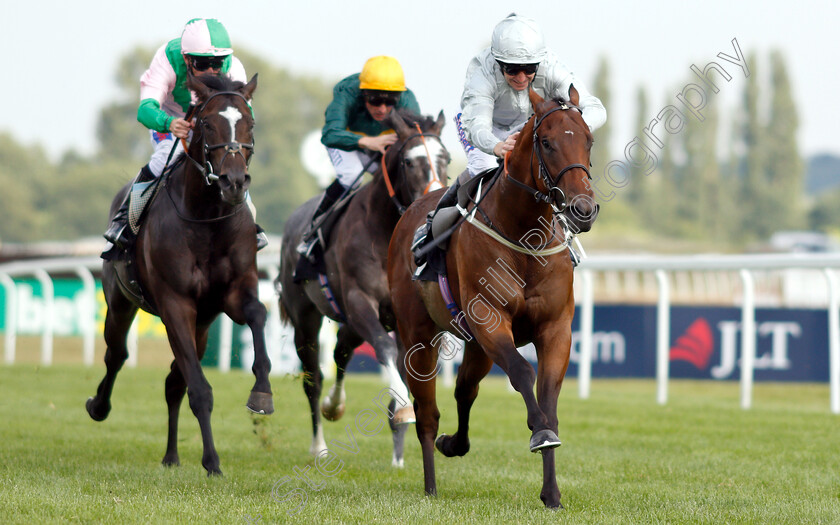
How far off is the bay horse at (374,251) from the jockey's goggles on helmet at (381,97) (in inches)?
15.9

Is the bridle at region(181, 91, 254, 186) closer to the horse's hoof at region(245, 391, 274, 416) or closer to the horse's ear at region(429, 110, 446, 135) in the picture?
the horse's hoof at region(245, 391, 274, 416)

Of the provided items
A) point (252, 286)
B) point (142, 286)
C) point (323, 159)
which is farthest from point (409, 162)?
point (323, 159)

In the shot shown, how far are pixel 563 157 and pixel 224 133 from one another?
192 centimetres

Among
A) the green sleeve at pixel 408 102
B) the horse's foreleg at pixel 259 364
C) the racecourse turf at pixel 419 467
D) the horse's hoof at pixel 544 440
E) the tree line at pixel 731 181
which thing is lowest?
the racecourse turf at pixel 419 467

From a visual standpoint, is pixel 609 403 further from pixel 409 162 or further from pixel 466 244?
pixel 466 244

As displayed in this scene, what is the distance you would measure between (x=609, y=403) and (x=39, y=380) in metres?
6.03

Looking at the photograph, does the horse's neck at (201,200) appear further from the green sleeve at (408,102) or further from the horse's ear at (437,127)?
the green sleeve at (408,102)

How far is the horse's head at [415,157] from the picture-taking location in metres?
6.50

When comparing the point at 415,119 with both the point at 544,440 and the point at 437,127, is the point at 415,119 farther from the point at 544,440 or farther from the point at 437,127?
the point at 544,440

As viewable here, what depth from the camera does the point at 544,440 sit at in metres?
4.29

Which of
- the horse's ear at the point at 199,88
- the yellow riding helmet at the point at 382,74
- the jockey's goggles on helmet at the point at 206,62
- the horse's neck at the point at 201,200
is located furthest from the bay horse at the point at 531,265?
the yellow riding helmet at the point at 382,74

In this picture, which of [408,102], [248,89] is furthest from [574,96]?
[408,102]

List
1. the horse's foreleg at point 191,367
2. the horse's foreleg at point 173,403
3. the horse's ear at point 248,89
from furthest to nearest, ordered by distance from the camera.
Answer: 1. the horse's foreleg at point 173,403
2. the horse's ear at point 248,89
3. the horse's foreleg at point 191,367

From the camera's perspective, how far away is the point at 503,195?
4844mm
